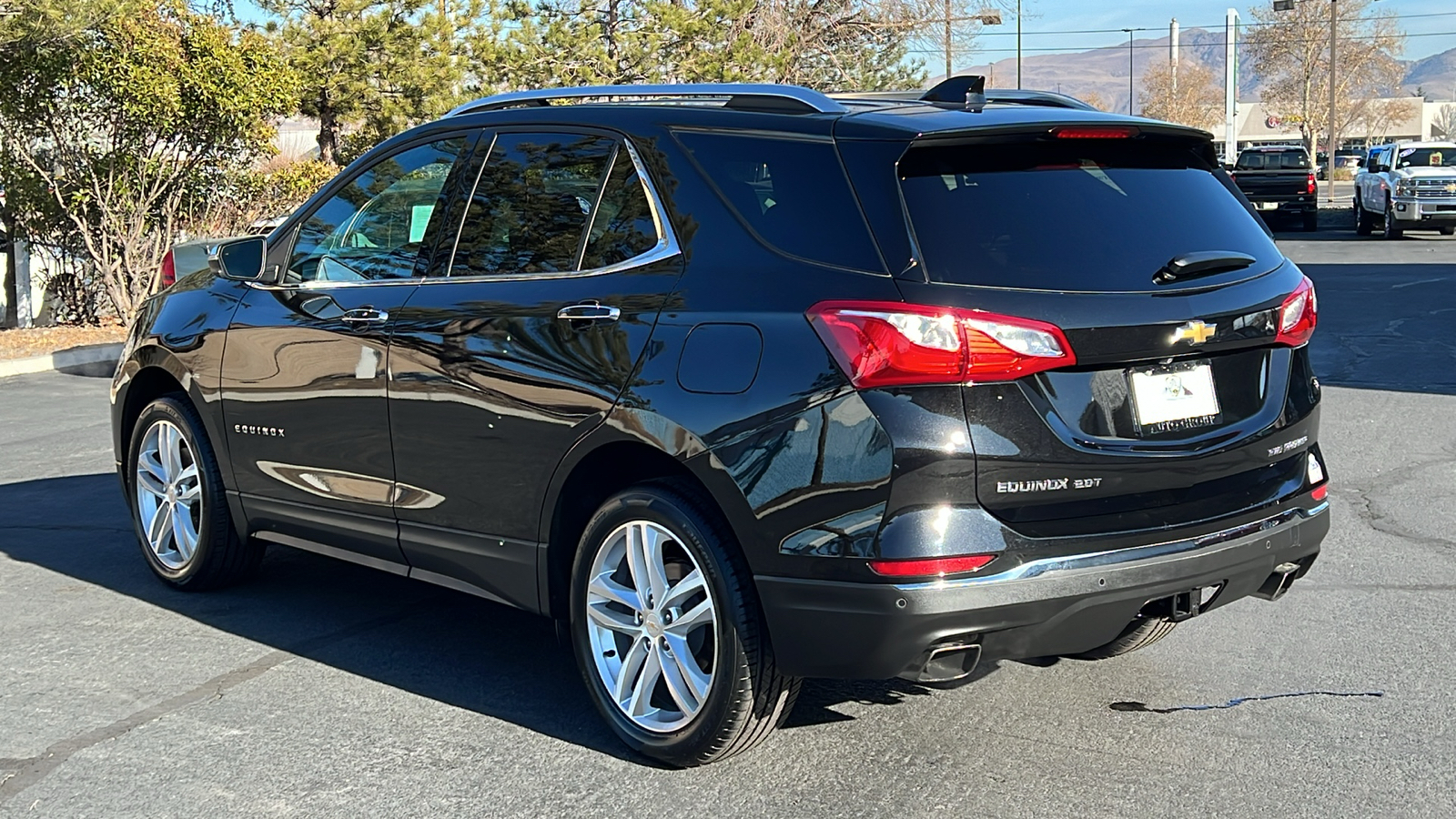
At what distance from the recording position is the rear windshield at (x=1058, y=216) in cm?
378

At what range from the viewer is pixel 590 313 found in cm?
430

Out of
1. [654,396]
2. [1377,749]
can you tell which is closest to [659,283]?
[654,396]

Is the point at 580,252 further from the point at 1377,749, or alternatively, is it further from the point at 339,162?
the point at 339,162

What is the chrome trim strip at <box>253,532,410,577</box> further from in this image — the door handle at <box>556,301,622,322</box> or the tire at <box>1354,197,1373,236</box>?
the tire at <box>1354,197,1373,236</box>

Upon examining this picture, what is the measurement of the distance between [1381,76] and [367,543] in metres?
109

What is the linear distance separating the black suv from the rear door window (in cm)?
1

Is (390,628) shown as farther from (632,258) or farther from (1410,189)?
(1410,189)

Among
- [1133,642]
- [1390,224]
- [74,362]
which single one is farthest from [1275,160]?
[1133,642]

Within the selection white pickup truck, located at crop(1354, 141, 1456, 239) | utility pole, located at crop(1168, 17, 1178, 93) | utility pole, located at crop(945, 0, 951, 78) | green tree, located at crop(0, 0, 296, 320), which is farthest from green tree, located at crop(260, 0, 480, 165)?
utility pole, located at crop(1168, 17, 1178, 93)

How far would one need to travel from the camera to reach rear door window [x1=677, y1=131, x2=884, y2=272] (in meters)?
3.84

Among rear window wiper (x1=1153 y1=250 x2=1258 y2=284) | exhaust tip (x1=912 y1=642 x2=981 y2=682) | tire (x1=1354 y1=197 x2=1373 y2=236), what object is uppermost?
rear window wiper (x1=1153 y1=250 x2=1258 y2=284)

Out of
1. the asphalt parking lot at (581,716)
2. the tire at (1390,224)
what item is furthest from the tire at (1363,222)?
the asphalt parking lot at (581,716)

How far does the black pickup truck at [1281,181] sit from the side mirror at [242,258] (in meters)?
29.9

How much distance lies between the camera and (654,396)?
406 cm
